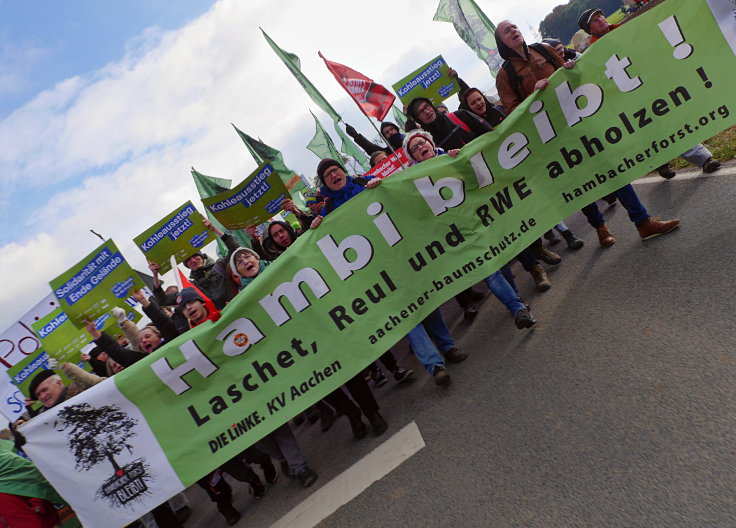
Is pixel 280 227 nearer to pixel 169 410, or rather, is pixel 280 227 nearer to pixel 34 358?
pixel 169 410

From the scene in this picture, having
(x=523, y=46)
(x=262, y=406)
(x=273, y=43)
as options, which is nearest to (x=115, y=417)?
(x=262, y=406)

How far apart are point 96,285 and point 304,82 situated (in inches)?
207

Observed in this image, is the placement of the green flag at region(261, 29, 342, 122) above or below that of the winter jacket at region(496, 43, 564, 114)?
above

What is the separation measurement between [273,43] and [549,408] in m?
8.08

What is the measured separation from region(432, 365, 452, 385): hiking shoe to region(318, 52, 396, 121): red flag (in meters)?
3.40

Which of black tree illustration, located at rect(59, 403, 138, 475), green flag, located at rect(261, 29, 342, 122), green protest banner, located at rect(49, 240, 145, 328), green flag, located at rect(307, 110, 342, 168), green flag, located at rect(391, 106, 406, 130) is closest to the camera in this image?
black tree illustration, located at rect(59, 403, 138, 475)

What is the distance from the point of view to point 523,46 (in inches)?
189

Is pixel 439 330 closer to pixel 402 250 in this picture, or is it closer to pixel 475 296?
pixel 402 250

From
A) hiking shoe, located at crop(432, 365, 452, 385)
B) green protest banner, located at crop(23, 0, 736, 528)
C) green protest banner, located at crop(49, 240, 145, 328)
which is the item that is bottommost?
hiking shoe, located at crop(432, 365, 452, 385)

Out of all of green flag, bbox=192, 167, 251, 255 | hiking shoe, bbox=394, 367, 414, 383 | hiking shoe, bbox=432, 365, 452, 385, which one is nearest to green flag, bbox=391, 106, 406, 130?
green flag, bbox=192, 167, 251, 255

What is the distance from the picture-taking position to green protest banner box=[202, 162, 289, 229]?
5957 millimetres

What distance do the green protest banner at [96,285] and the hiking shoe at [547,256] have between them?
4803 mm

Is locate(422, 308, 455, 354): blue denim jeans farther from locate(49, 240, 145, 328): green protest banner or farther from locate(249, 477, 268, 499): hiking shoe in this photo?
locate(49, 240, 145, 328): green protest banner

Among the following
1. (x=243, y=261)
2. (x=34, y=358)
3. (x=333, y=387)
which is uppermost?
(x=34, y=358)
